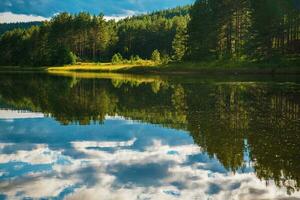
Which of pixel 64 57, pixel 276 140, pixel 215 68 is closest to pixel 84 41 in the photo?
pixel 64 57

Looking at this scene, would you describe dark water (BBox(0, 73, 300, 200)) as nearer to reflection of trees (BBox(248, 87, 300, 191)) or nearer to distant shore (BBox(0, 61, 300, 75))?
reflection of trees (BBox(248, 87, 300, 191))

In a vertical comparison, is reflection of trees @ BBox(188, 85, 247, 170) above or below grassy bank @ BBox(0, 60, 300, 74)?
below

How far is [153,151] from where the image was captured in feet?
65.5

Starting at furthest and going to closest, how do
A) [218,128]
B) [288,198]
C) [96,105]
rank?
[96,105] → [218,128] → [288,198]

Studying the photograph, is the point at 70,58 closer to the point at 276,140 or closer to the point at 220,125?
the point at 220,125

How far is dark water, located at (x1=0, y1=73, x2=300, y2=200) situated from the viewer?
1398 centimetres

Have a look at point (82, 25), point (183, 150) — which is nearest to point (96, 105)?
point (183, 150)

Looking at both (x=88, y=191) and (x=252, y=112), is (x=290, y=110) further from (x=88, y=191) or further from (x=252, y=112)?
(x=88, y=191)

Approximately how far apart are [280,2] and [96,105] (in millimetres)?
65417

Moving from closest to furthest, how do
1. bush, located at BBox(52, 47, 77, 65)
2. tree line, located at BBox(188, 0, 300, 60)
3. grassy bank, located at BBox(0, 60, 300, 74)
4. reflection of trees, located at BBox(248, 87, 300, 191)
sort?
reflection of trees, located at BBox(248, 87, 300, 191) → grassy bank, located at BBox(0, 60, 300, 74) → tree line, located at BBox(188, 0, 300, 60) → bush, located at BBox(52, 47, 77, 65)

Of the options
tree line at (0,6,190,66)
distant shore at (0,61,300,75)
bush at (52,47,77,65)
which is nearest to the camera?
distant shore at (0,61,300,75)

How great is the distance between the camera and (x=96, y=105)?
38.5 m

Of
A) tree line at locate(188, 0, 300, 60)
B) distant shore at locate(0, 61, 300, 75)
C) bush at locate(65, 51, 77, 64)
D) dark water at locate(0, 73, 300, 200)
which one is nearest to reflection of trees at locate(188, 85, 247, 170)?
dark water at locate(0, 73, 300, 200)

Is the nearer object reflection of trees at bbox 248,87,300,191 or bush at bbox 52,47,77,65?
reflection of trees at bbox 248,87,300,191
